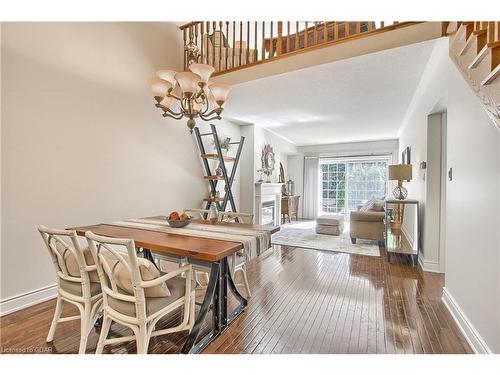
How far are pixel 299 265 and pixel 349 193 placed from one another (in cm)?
511

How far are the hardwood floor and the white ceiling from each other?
2487 mm

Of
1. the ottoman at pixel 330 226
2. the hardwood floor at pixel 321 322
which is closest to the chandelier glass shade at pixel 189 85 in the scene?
the hardwood floor at pixel 321 322

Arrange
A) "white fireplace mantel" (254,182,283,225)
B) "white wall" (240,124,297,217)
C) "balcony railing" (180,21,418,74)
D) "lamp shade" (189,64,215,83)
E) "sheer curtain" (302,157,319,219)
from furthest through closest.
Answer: "sheer curtain" (302,157,319,219), "white fireplace mantel" (254,182,283,225), "white wall" (240,124,297,217), "balcony railing" (180,21,418,74), "lamp shade" (189,64,215,83)

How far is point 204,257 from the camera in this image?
1.46m

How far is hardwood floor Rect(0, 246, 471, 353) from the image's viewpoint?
1.69m

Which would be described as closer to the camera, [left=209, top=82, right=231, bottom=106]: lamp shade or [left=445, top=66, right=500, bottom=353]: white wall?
[left=445, top=66, right=500, bottom=353]: white wall

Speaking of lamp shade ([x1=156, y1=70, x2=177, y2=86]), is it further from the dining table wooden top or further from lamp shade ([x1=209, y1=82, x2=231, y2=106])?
the dining table wooden top

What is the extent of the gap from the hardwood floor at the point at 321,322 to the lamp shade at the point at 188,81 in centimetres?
197

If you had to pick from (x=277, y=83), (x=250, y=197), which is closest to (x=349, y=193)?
(x=250, y=197)

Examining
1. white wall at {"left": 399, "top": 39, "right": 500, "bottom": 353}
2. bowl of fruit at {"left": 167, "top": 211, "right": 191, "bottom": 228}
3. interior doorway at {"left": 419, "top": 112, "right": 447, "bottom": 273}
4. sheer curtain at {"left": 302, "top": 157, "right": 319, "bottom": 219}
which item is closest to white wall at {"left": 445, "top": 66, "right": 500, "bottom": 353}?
white wall at {"left": 399, "top": 39, "right": 500, "bottom": 353}

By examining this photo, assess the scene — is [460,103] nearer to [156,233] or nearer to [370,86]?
[370,86]

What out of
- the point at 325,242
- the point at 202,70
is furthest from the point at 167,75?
the point at 325,242

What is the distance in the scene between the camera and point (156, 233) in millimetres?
2033
